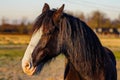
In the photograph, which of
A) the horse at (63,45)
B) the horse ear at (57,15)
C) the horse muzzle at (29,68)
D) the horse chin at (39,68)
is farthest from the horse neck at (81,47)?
the horse muzzle at (29,68)

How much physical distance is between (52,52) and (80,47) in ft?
1.32

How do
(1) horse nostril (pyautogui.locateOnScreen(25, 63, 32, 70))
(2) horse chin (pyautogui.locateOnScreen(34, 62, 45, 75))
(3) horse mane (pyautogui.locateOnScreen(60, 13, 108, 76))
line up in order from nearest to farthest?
(1) horse nostril (pyautogui.locateOnScreen(25, 63, 32, 70)) → (2) horse chin (pyautogui.locateOnScreen(34, 62, 45, 75)) → (3) horse mane (pyautogui.locateOnScreen(60, 13, 108, 76))

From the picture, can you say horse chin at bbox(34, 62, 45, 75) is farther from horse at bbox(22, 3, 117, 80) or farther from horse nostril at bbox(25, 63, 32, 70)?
horse nostril at bbox(25, 63, 32, 70)

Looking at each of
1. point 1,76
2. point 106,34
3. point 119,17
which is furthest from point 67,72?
point 119,17


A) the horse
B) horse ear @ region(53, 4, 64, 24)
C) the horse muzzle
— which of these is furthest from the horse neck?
the horse muzzle

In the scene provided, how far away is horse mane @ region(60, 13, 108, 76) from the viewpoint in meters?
4.54

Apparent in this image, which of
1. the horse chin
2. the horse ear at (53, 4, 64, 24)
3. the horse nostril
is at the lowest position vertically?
the horse chin

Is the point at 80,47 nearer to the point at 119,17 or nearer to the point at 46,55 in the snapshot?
the point at 46,55

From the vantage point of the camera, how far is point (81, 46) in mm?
4590

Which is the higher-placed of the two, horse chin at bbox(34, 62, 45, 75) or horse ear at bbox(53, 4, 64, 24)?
horse ear at bbox(53, 4, 64, 24)

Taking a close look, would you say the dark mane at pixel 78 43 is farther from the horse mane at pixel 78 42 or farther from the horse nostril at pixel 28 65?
the horse nostril at pixel 28 65

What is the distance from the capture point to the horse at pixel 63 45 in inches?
173

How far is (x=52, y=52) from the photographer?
448 centimetres

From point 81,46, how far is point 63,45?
0.26 metres
